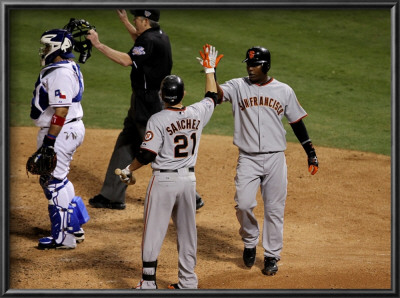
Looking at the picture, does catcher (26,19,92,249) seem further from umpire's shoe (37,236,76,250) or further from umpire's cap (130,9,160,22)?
umpire's cap (130,9,160,22)

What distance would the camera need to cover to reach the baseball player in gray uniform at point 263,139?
6332 mm

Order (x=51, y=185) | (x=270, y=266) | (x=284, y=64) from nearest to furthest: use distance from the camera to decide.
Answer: (x=270, y=266) → (x=51, y=185) → (x=284, y=64)

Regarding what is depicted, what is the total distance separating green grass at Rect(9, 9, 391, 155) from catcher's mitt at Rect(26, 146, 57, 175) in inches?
177

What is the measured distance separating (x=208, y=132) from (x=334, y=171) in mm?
2420

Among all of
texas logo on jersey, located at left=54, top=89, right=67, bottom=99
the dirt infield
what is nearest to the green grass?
the dirt infield

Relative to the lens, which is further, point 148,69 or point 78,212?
point 148,69

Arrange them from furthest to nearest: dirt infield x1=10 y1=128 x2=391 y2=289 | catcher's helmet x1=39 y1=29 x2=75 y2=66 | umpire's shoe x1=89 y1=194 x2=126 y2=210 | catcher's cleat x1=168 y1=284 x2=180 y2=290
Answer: umpire's shoe x1=89 y1=194 x2=126 y2=210 < catcher's helmet x1=39 y1=29 x2=75 y2=66 < dirt infield x1=10 y1=128 x2=391 y2=289 < catcher's cleat x1=168 y1=284 x2=180 y2=290

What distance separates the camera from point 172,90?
5586mm

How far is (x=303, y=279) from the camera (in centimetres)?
593

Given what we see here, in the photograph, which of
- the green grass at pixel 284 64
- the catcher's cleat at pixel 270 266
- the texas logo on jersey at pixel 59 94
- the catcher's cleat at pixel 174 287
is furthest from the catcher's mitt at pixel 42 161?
the green grass at pixel 284 64

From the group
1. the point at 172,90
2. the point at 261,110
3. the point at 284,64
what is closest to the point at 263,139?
the point at 261,110

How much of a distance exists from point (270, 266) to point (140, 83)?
2641 millimetres

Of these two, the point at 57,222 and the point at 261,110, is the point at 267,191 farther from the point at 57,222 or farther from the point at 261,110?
the point at 57,222

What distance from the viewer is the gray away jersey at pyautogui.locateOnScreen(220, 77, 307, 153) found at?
634 centimetres
